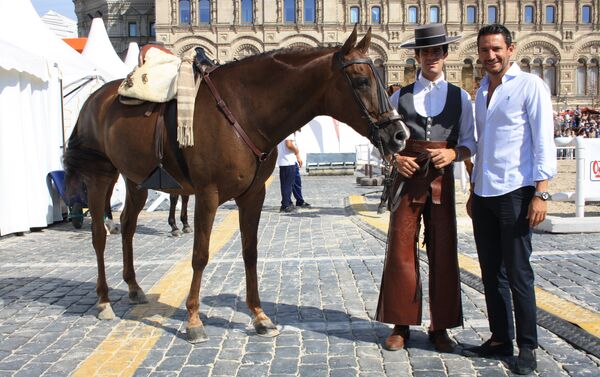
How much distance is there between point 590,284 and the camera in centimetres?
571

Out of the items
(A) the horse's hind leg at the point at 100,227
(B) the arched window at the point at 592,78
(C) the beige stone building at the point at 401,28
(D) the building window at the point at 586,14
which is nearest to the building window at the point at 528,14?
(C) the beige stone building at the point at 401,28

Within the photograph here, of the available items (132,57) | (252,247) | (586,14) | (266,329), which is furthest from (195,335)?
(586,14)

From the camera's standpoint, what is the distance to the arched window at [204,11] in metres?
60.6

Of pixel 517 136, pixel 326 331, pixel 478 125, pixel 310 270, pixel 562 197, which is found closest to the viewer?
pixel 517 136

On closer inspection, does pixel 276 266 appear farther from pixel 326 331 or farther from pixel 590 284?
pixel 590 284

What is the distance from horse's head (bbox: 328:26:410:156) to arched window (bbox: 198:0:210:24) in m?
59.4

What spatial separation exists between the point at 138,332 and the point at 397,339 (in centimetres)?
186

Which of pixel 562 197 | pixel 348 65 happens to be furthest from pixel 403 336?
pixel 562 197

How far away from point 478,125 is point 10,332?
11.8 ft

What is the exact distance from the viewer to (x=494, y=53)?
12.0 ft

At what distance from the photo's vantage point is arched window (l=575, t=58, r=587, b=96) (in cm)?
6178

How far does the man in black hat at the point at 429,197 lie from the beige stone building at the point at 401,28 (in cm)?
5630

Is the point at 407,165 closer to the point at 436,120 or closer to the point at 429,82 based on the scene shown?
the point at 436,120

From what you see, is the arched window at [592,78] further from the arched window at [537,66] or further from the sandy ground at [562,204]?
the sandy ground at [562,204]
